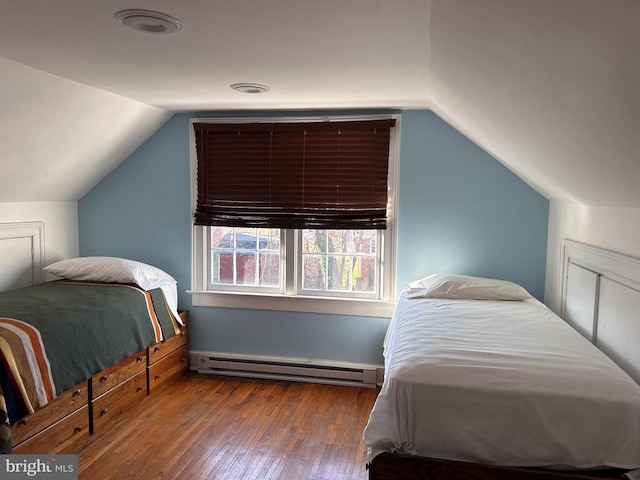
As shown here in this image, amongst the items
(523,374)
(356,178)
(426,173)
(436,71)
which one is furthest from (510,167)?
(523,374)

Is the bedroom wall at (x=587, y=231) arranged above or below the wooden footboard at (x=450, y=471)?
above

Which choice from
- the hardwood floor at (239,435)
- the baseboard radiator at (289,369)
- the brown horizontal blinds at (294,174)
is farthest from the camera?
the baseboard radiator at (289,369)

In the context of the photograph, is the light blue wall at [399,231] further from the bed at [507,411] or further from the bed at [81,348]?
the bed at [507,411]

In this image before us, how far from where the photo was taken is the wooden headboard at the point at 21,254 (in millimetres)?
3480

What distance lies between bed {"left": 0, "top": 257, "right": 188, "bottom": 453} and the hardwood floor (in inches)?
7.0

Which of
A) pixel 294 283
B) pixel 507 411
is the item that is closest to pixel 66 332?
pixel 294 283

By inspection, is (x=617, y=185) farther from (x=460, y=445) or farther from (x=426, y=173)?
(x=426, y=173)

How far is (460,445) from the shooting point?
1.79m

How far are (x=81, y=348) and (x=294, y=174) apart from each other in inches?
74.0

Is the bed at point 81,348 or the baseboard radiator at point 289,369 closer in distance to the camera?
the bed at point 81,348

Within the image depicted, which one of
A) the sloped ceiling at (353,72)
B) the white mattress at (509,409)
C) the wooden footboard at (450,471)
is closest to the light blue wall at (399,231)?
the sloped ceiling at (353,72)

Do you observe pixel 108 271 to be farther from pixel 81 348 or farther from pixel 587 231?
pixel 587 231

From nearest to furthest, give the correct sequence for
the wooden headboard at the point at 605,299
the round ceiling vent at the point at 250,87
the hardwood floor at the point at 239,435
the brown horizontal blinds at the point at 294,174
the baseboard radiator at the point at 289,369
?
the wooden headboard at the point at 605,299
the hardwood floor at the point at 239,435
the round ceiling vent at the point at 250,87
the brown horizontal blinds at the point at 294,174
the baseboard radiator at the point at 289,369

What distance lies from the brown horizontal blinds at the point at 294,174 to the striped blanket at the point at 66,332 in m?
0.93
